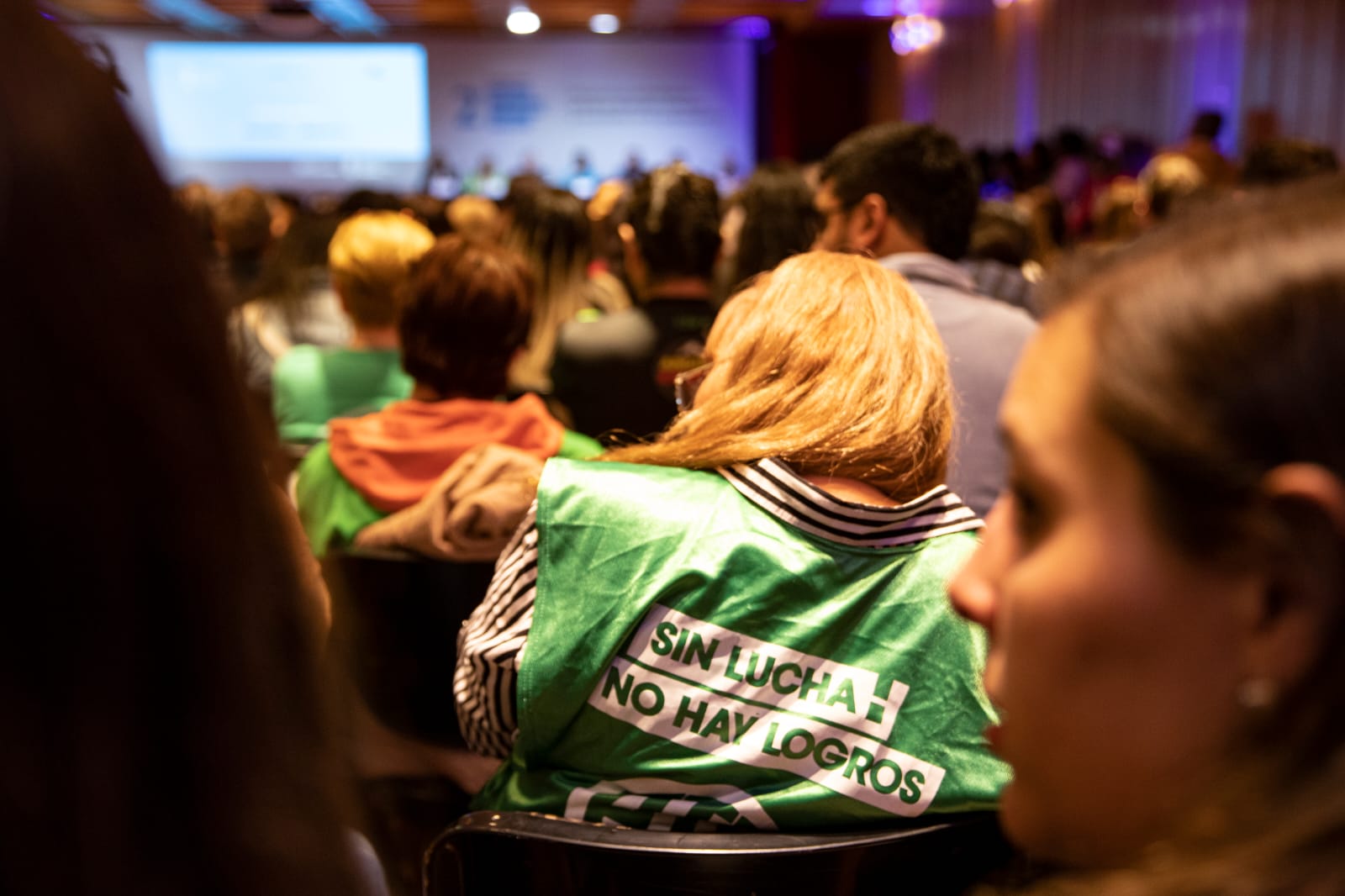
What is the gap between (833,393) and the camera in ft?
4.23

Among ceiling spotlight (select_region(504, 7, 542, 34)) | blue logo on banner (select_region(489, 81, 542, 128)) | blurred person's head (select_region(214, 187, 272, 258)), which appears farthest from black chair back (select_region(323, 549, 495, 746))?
blue logo on banner (select_region(489, 81, 542, 128))

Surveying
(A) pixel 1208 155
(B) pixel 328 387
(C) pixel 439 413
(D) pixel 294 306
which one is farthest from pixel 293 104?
(C) pixel 439 413

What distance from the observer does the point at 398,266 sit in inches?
113

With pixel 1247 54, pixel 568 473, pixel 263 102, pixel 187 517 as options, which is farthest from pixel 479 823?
pixel 263 102

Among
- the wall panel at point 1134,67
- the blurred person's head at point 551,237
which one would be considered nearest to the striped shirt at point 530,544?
the blurred person's head at point 551,237

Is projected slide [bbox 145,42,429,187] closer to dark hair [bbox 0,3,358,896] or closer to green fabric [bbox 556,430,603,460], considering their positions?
green fabric [bbox 556,430,603,460]

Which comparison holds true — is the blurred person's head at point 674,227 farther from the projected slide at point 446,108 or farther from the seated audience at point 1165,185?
the projected slide at point 446,108

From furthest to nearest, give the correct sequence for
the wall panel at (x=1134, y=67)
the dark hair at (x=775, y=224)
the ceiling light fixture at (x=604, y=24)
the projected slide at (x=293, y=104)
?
the ceiling light fixture at (x=604, y=24), the projected slide at (x=293, y=104), the wall panel at (x=1134, y=67), the dark hair at (x=775, y=224)

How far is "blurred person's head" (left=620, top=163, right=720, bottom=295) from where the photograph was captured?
3203 millimetres

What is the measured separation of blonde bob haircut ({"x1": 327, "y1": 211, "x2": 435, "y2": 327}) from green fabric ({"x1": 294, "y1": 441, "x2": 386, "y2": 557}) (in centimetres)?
77

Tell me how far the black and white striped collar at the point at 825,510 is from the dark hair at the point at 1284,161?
2.83 m

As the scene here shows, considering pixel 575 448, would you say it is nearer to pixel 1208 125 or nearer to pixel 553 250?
pixel 553 250

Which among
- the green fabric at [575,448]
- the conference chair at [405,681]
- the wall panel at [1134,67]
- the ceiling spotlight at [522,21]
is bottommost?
the conference chair at [405,681]

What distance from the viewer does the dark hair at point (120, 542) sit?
0.44 m
